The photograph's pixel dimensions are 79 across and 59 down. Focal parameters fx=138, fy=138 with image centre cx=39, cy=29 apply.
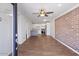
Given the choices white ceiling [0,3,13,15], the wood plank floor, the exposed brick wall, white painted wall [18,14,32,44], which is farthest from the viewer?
white painted wall [18,14,32,44]

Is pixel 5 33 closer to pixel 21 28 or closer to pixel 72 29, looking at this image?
pixel 21 28

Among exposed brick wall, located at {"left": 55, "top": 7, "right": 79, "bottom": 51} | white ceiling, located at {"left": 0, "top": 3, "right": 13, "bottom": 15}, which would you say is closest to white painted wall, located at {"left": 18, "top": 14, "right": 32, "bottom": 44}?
white ceiling, located at {"left": 0, "top": 3, "right": 13, "bottom": 15}

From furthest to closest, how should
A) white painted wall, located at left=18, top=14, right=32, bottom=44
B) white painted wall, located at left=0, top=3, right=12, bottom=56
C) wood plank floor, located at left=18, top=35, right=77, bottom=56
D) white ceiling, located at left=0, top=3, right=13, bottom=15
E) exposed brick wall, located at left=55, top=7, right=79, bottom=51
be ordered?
white painted wall, located at left=18, top=14, right=32, bottom=44, white painted wall, located at left=0, top=3, right=12, bottom=56, exposed brick wall, located at left=55, top=7, right=79, bottom=51, wood plank floor, located at left=18, top=35, right=77, bottom=56, white ceiling, located at left=0, top=3, right=13, bottom=15

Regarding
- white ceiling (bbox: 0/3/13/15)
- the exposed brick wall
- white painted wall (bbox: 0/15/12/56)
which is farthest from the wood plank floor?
white ceiling (bbox: 0/3/13/15)

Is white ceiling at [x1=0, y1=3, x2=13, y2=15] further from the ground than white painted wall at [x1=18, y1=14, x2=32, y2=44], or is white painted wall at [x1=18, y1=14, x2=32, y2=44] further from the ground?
white ceiling at [x1=0, y1=3, x2=13, y2=15]

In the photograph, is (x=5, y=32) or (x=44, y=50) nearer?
(x=44, y=50)

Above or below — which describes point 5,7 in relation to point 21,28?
above

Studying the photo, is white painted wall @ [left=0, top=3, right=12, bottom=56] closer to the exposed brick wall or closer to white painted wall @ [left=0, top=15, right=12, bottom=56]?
white painted wall @ [left=0, top=15, right=12, bottom=56]

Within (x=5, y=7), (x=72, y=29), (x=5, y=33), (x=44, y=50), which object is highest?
(x=5, y=7)

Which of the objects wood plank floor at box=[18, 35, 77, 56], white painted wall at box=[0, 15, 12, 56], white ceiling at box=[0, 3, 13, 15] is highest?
white ceiling at box=[0, 3, 13, 15]

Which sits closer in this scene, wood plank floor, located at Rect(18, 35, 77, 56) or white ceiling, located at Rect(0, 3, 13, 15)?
white ceiling, located at Rect(0, 3, 13, 15)

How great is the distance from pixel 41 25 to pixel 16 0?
22103 millimetres

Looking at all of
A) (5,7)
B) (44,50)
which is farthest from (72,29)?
(5,7)

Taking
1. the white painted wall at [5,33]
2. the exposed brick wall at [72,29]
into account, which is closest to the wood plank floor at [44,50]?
the exposed brick wall at [72,29]
